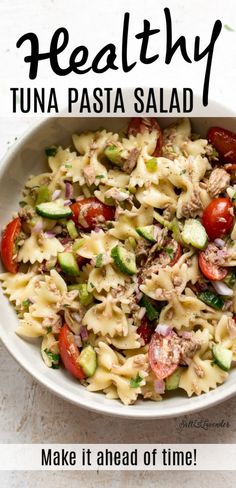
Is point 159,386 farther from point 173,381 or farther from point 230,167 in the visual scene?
point 230,167

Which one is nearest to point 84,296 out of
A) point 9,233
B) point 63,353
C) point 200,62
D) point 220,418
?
point 63,353

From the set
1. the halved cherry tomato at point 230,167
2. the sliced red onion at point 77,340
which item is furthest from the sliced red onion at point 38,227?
the halved cherry tomato at point 230,167

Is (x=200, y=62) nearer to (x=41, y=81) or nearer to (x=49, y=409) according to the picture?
(x=41, y=81)

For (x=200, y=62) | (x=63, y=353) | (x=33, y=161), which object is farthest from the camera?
(x=200, y=62)

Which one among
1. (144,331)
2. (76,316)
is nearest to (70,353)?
(76,316)

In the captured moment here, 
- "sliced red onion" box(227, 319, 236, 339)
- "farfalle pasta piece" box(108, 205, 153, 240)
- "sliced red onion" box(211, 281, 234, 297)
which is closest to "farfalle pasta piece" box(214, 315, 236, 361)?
"sliced red onion" box(227, 319, 236, 339)

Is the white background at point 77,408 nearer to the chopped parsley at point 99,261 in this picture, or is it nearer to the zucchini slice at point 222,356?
the zucchini slice at point 222,356

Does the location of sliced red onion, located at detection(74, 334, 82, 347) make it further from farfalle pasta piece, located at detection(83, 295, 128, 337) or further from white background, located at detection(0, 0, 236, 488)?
white background, located at detection(0, 0, 236, 488)
